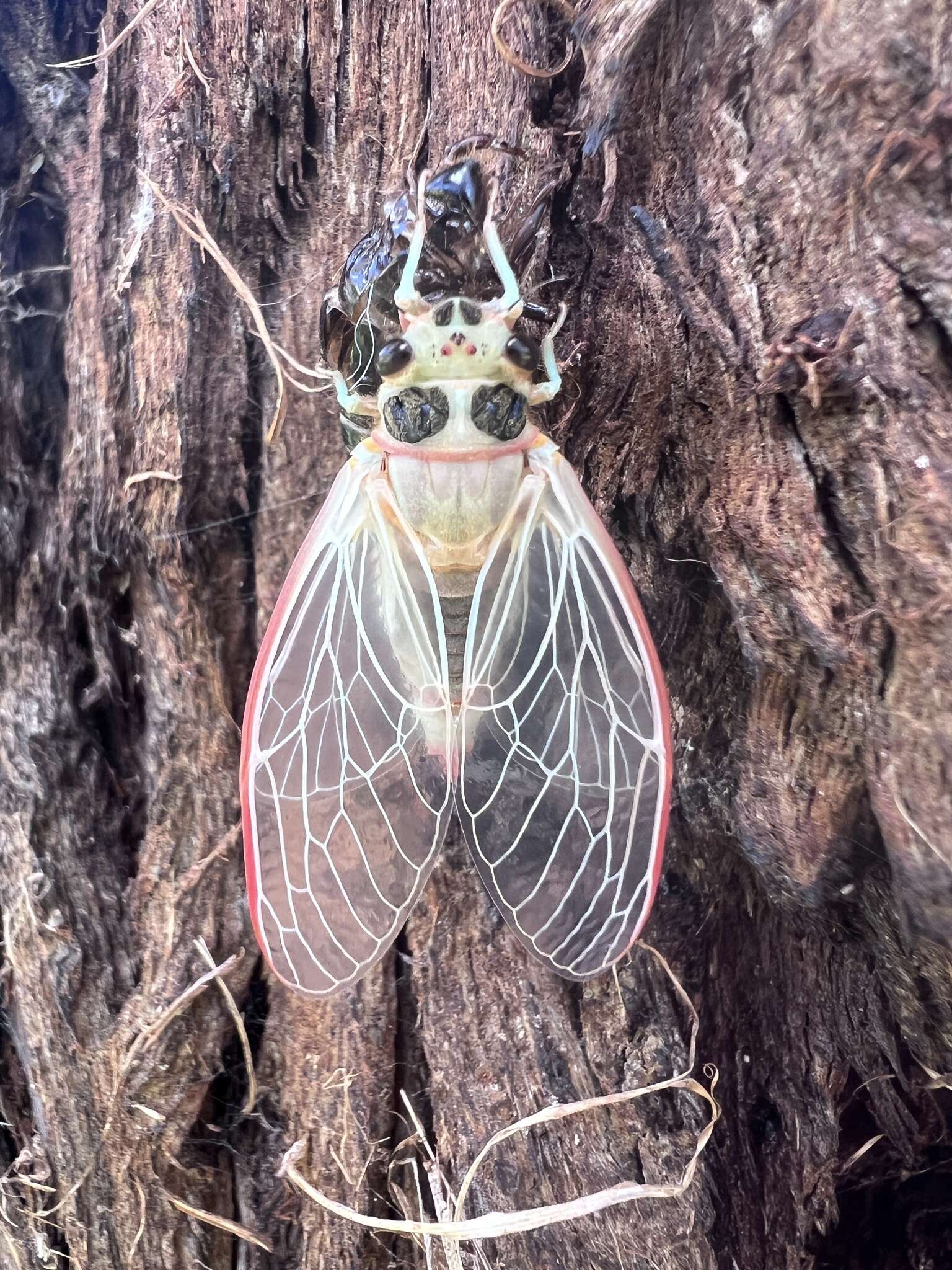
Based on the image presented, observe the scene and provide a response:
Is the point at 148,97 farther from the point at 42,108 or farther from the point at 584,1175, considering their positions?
the point at 584,1175

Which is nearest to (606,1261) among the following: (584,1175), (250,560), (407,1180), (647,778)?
(584,1175)

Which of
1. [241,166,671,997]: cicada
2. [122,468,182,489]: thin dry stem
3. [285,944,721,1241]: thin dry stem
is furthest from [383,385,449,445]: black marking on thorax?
[285,944,721,1241]: thin dry stem

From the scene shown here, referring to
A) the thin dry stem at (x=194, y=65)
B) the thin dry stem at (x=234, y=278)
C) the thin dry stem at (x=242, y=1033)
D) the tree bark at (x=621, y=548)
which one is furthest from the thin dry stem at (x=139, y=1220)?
the thin dry stem at (x=194, y=65)

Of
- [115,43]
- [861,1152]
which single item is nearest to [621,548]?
[861,1152]

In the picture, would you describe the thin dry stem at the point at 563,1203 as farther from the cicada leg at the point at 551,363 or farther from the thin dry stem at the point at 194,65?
the thin dry stem at the point at 194,65

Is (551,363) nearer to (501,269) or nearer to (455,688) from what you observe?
(501,269)

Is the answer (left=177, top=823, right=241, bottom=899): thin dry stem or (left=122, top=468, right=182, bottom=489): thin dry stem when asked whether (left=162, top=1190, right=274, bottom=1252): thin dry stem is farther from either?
(left=122, top=468, right=182, bottom=489): thin dry stem
